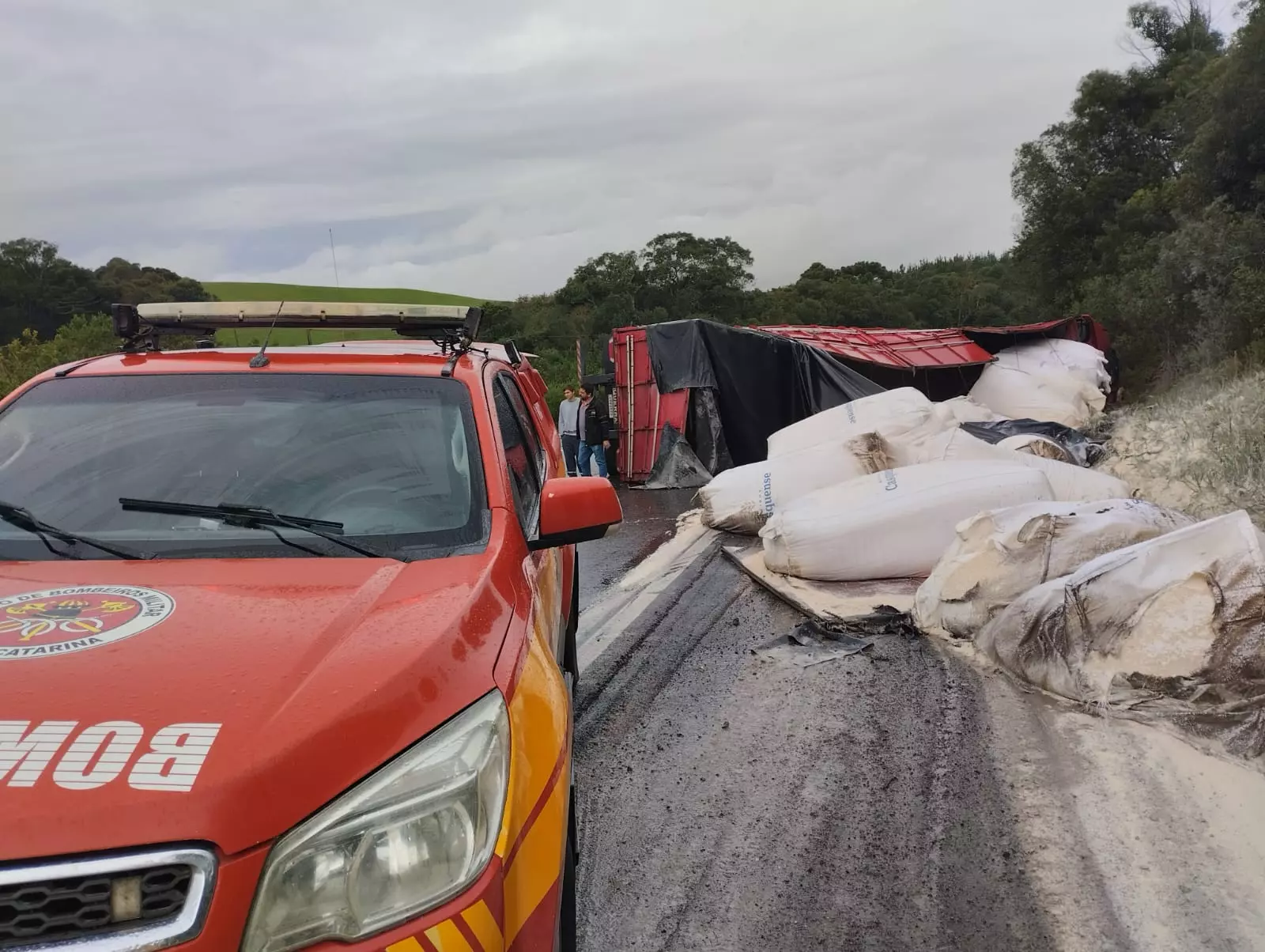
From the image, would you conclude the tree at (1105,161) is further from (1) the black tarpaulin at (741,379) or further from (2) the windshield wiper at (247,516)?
(2) the windshield wiper at (247,516)

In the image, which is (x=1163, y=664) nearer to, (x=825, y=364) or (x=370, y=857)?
(x=370, y=857)

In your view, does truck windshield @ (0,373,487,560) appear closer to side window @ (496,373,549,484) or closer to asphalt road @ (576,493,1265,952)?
side window @ (496,373,549,484)

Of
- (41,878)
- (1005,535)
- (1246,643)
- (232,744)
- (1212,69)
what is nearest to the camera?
(41,878)

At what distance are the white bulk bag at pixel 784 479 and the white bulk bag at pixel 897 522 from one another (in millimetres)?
1585

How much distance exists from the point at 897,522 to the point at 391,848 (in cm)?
558

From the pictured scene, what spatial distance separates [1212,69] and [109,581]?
27172 millimetres

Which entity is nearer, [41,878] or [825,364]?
[41,878]

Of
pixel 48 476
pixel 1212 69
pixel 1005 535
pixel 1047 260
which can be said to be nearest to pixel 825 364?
pixel 1005 535

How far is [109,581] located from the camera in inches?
78.0

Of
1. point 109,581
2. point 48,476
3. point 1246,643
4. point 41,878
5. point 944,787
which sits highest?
point 48,476

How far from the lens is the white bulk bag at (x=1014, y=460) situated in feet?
24.5

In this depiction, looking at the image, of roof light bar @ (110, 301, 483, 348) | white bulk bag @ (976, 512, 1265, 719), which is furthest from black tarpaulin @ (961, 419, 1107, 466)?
roof light bar @ (110, 301, 483, 348)

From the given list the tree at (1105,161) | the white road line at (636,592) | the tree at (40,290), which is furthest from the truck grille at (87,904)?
the tree at (40,290)

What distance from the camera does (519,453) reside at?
328 cm
